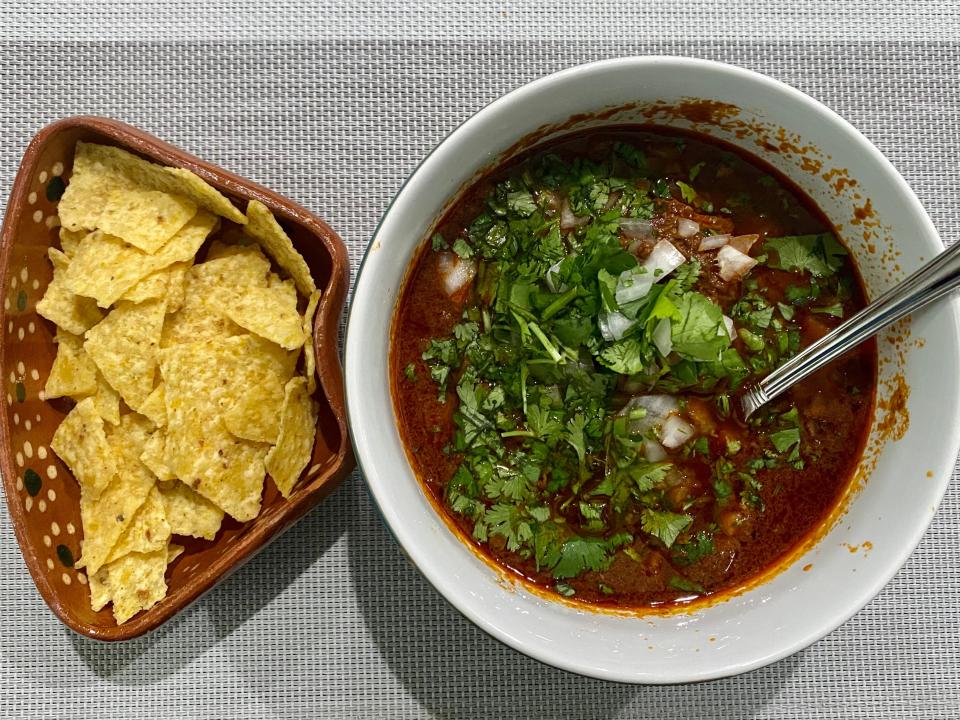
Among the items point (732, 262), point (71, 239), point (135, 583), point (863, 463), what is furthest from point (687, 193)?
point (135, 583)

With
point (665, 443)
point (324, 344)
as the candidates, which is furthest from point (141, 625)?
point (665, 443)

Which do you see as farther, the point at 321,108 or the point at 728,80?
the point at 321,108

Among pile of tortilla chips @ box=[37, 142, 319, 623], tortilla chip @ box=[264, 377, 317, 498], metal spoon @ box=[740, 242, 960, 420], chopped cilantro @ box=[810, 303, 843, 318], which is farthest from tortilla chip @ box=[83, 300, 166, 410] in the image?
chopped cilantro @ box=[810, 303, 843, 318]

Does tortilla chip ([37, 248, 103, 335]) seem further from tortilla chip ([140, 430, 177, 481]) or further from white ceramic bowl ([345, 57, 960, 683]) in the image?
white ceramic bowl ([345, 57, 960, 683])

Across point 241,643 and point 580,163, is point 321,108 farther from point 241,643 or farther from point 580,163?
point 241,643

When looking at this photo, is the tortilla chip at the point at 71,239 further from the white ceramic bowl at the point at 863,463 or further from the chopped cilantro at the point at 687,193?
the chopped cilantro at the point at 687,193

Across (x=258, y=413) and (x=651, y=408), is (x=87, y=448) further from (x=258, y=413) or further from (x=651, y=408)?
(x=651, y=408)
